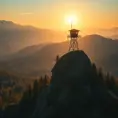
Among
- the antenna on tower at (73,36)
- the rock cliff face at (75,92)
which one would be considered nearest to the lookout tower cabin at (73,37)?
the antenna on tower at (73,36)

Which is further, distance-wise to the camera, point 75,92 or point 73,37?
point 73,37

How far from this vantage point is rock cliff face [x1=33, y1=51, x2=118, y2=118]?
76.4 metres

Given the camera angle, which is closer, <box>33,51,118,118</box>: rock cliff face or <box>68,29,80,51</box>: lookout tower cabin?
<box>33,51,118,118</box>: rock cliff face

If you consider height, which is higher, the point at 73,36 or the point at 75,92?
the point at 73,36

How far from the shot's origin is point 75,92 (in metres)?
77.5

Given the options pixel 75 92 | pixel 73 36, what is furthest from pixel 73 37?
pixel 75 92

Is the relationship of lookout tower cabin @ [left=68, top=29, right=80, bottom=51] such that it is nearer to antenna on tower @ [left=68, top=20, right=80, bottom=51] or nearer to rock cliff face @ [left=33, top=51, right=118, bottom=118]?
antenna on tower @ [left=68, top=20, right=80, bottom=51]

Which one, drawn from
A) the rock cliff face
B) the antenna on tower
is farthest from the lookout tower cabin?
the rock cliff face

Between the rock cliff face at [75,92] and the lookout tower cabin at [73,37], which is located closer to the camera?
the rock cliff face at [75,92]

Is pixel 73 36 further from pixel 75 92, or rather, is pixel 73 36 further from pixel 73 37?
pixel 75 92

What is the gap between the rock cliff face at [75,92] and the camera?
76.4m

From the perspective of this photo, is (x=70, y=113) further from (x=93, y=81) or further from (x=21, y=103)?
(x=21, y=103)

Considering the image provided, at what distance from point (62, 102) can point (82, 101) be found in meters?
4.32

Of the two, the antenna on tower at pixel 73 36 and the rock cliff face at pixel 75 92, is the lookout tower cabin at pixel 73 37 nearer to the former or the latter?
the antenna on tower at pixel 73 36
